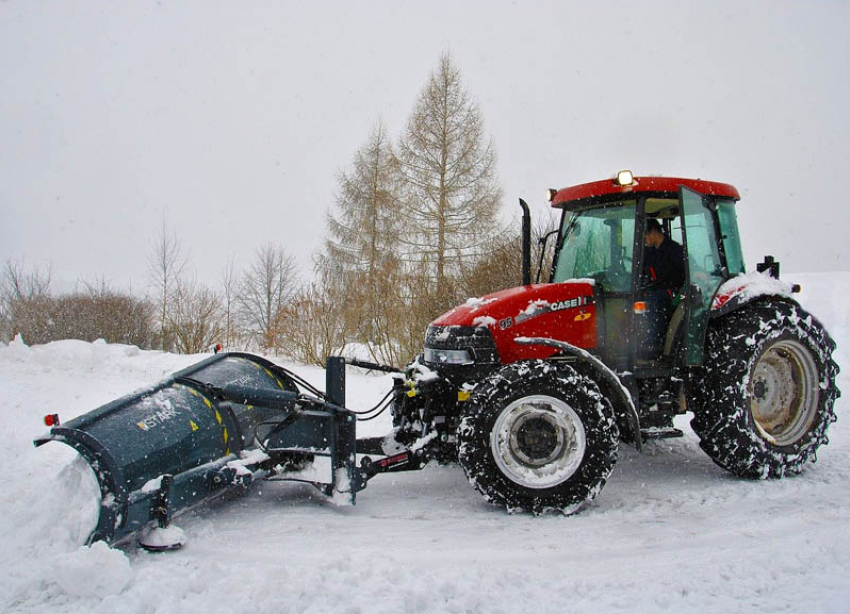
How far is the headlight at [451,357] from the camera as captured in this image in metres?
4.52

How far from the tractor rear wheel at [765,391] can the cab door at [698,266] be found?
19cm

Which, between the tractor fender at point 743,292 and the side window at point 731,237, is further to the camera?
the side window at point 731,237

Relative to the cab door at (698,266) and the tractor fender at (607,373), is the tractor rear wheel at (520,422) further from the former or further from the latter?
the cab door at (698,266)

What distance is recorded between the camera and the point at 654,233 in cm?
499

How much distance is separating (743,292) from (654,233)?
0.80m

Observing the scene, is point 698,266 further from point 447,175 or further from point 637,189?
point 447,175

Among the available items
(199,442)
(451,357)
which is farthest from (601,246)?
(199,442)

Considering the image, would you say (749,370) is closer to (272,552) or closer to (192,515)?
(272,552)

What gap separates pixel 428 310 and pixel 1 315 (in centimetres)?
1878

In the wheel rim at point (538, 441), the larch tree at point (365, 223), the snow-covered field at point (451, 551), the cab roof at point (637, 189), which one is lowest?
the snow-covered field at point (451, 551)

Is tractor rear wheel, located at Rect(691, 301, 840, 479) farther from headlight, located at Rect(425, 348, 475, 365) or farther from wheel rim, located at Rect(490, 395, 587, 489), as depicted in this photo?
headlight, located at Rect(425, 348, 475, 365)

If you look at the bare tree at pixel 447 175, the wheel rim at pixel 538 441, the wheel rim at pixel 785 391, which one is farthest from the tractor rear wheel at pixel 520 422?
the bare tree at pixel 447 175

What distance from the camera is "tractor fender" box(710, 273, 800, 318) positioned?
4836 millimetres

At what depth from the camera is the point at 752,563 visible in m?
3.21
